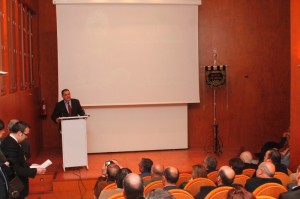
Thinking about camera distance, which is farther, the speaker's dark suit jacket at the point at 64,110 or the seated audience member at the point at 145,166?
the speaker's dark suit jacket at the point at 64,110

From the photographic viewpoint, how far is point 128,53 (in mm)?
9102

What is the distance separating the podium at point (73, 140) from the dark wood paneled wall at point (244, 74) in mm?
2416

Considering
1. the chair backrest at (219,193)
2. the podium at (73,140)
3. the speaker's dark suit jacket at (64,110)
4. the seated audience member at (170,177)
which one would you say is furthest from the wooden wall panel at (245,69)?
the chair backrest at (219,193)

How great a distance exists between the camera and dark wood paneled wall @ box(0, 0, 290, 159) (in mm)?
9836

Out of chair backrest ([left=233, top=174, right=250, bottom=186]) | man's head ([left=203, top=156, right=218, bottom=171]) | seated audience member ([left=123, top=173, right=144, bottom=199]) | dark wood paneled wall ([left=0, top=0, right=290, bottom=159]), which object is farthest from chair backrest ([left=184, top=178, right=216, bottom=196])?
dark wood paneled wall ([left=0, top=0, right=290, bottom=159])

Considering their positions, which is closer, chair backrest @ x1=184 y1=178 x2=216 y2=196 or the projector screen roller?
Result: chair backrest @ x1=184 y1=178 x2=216 y2=196

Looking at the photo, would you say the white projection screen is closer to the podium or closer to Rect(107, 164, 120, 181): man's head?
the podium

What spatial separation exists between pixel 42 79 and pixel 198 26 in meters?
3.71

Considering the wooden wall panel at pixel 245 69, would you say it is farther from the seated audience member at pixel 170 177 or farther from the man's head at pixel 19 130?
the man's head at pixel 19 130

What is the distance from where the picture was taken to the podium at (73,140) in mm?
7328

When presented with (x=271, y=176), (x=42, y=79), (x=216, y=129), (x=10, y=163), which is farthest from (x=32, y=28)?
(x=271, y=176)

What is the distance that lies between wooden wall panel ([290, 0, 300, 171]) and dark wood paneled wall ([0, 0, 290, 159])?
2731mm

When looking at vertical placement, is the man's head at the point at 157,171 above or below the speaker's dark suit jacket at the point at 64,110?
below

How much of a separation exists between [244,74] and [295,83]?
281cm
